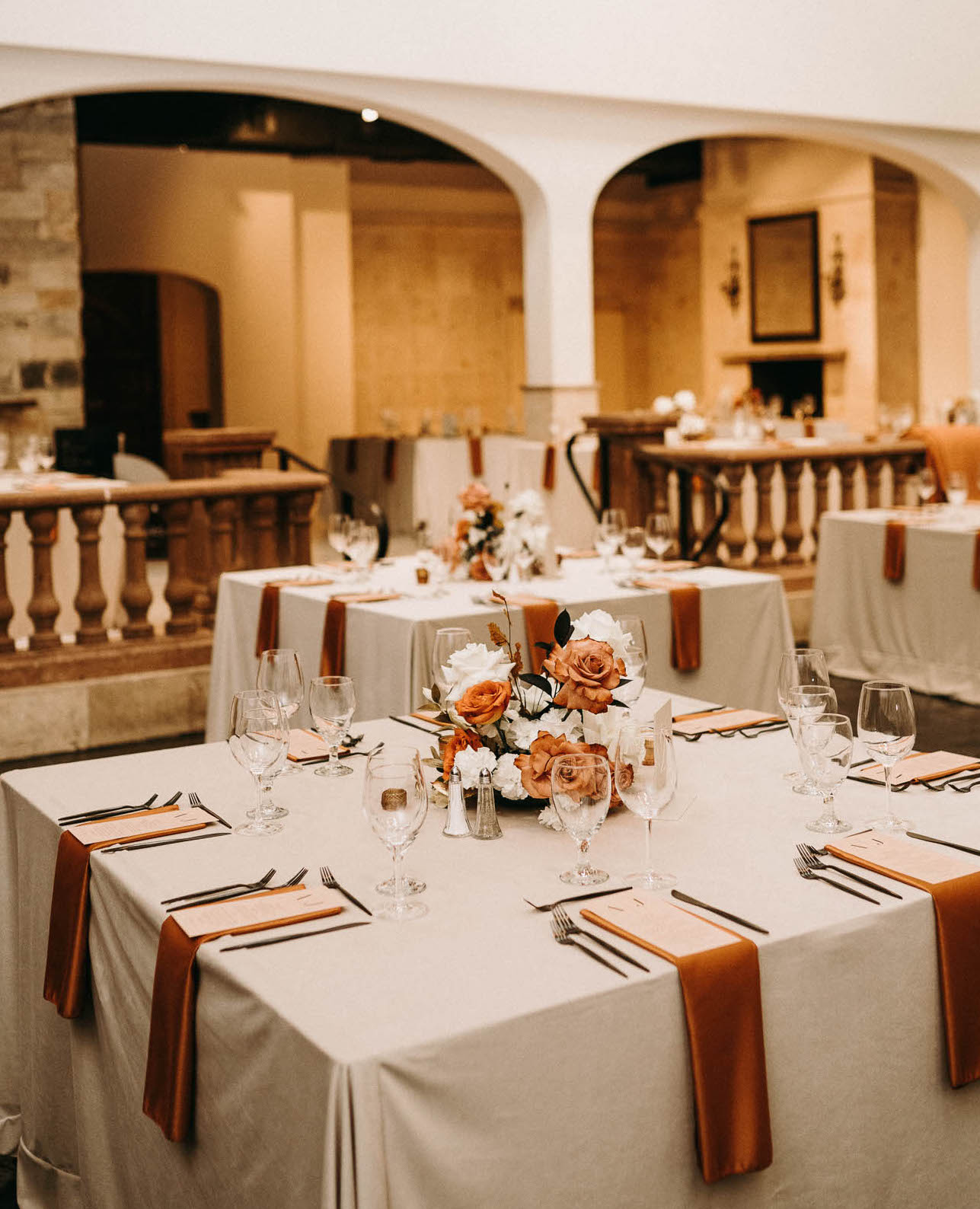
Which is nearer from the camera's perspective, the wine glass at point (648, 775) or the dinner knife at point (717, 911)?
the dinner knife at point (717, 911)

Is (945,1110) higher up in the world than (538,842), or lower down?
lower down

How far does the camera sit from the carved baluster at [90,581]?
6.00 meters

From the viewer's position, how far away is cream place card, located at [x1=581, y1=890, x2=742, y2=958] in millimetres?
1751

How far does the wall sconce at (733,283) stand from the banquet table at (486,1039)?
13825 millimetres

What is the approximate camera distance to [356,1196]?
1508mm

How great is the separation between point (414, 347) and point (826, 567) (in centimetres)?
995

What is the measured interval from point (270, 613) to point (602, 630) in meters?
2.60

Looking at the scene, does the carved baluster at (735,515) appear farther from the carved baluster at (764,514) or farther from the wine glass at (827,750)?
the wine glass at (827,750)

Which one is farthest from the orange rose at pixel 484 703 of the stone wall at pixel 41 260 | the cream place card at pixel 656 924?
the stone wall at pixel 41 260

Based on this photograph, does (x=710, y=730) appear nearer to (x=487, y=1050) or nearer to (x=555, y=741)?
(x=555, y=741)

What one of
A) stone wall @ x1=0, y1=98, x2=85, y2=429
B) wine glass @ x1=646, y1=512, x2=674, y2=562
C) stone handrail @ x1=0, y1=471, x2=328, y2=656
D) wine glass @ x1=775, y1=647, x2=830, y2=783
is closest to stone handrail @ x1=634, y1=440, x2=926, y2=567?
stone handrail @ x1=0, y1=471, x2=328, y2=656

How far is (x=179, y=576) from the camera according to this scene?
630 cm

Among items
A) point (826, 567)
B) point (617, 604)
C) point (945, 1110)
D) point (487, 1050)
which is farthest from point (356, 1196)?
point (826, 567)

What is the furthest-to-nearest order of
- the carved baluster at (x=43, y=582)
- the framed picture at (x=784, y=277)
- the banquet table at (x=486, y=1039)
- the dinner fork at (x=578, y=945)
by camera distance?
the framed picture at (x=784, y=277)
the carved baluster at (x=43, y=582)
the dinner fork at (x=578, y=945)
the banquet table at (x=486, y=1039)
